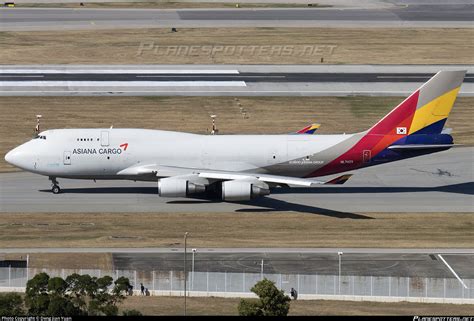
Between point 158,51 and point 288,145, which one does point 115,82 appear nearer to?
point 158,51

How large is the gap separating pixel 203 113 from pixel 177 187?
29.0 meters

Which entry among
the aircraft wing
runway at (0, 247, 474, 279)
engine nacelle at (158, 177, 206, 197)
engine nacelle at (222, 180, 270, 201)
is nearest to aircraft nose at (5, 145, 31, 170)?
the aircraft wing

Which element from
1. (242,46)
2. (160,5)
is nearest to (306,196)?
(242,46)

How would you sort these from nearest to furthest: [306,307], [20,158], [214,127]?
[306,307]
[20,158]
[214,127]

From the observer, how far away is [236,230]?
81.5 m

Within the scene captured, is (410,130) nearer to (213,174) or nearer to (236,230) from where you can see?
(213,174)

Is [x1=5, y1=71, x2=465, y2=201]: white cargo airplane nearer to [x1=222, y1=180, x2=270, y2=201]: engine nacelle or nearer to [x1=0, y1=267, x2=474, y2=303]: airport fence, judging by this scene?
[x1=222, y1=180, x2=270, y2=201]: engine nacelle

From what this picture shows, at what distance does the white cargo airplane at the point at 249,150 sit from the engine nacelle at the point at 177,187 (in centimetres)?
122

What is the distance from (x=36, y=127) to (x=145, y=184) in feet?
56.4

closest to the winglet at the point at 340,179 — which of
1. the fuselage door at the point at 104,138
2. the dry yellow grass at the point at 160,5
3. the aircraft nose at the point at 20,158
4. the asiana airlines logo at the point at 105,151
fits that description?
the asiana airlines logo at the point at 105,151

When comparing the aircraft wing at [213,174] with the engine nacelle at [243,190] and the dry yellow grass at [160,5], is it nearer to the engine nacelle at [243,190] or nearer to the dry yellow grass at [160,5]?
the engine nacelle at [243,190]

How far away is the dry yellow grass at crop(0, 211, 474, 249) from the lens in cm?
7838

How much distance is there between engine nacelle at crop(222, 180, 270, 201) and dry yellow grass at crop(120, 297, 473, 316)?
69.1ft

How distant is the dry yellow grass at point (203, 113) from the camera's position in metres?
110
